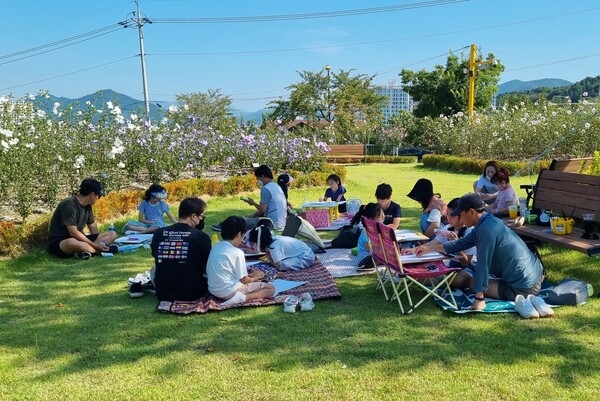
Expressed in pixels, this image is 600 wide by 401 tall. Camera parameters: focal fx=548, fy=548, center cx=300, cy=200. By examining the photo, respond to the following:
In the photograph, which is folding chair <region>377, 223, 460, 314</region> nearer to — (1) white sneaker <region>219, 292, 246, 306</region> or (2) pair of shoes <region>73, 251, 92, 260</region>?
(1) white sneaker <region>219, 292, 246, 306</region>

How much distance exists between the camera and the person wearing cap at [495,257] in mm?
4891

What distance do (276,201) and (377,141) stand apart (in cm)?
2745

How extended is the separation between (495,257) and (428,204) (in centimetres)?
191

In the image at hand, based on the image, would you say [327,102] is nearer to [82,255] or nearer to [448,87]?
[448,87]

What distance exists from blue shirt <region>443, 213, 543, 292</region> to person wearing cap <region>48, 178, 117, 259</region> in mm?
4874

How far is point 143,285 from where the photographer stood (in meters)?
5.89


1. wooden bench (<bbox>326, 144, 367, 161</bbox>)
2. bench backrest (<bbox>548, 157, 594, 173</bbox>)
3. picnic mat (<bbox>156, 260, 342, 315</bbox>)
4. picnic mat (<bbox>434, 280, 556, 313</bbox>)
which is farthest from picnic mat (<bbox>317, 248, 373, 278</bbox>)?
wooden bench (<bbox>326, 144, 367, 161</bbox>)

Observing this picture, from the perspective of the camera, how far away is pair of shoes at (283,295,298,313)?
5180 mm

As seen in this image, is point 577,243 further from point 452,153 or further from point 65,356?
point 452,153

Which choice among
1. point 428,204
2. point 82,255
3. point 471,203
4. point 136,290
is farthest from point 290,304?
point 82,255

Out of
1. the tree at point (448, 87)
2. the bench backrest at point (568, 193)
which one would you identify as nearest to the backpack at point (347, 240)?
the bench backrest at point (568, 193)

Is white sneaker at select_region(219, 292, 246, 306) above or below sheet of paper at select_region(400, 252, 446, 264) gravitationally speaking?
below

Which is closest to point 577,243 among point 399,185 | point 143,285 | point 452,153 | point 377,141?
point 143,285

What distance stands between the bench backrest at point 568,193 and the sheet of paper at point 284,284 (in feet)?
11.1
